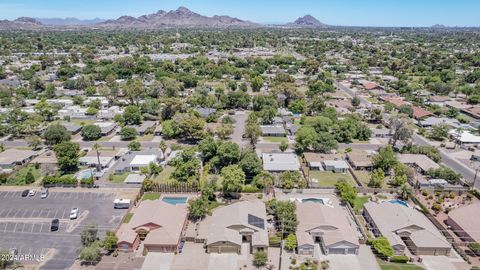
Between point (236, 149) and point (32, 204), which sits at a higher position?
point (236, 149)

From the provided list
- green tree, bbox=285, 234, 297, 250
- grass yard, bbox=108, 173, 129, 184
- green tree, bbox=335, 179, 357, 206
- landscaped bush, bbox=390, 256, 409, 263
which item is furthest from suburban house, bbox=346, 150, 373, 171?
grass yard, bbox=108, 173, 129, 184

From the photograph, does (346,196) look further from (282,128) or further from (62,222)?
(62,222)

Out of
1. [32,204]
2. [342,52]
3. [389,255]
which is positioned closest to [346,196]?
[389,255]

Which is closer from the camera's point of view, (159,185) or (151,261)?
(151,261)

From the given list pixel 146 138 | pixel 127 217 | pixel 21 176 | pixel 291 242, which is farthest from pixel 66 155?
pixel 291 242

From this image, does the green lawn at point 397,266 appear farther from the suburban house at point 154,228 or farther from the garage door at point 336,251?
the suburban house at point 154,228

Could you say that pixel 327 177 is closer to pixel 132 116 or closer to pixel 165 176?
pixel 165 176
